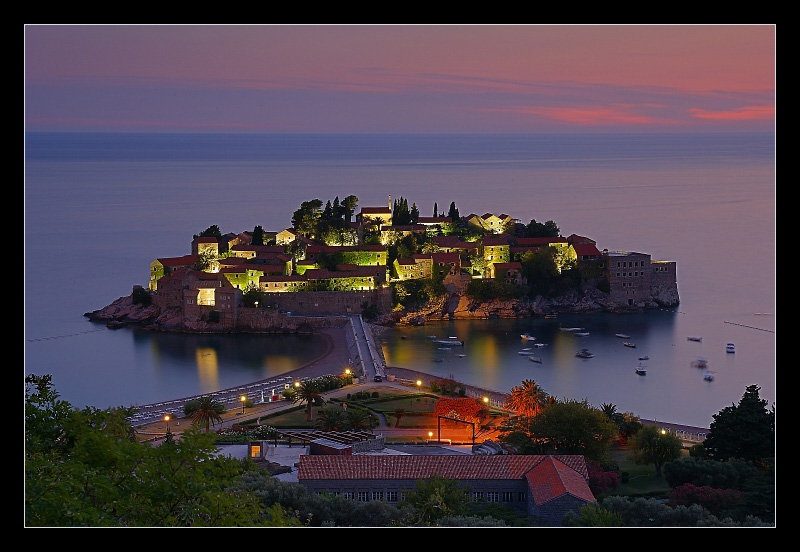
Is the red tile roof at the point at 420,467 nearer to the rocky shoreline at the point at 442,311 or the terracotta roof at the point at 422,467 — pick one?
the terracotta roof at the point at 422,467

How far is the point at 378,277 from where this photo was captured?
2112 cm

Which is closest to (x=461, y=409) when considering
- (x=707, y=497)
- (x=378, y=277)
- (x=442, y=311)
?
(x=707, y=497)

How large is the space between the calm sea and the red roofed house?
6041 millimetres

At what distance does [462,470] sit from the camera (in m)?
8.06

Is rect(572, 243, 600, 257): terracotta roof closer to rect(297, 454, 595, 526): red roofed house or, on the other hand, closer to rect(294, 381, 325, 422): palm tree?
rect(294, 381, 325, 422): palm tree

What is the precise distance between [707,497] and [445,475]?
1877 millimetres

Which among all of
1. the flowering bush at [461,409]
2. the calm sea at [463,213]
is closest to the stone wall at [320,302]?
the calm sea at [463,213]

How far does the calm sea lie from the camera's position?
1642 centimetres

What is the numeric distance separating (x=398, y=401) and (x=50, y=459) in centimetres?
780

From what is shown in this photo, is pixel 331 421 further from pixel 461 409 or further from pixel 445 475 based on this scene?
pixel 445 475

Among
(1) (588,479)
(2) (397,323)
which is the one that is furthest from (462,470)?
(2) (397,323)
